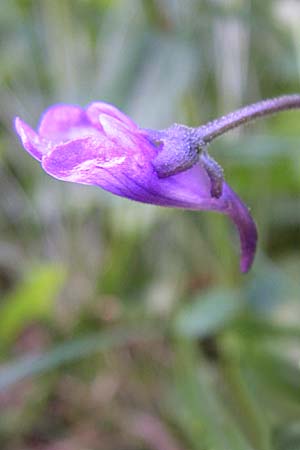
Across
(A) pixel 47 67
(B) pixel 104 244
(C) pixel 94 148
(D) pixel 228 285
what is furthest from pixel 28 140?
(A) pixel 47 67

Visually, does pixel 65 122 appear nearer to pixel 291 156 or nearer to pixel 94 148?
pixel 94 148

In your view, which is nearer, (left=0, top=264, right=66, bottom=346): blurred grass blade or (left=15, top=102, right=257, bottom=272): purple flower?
(left=15, top=102, right=257, bottom=272): purple flower

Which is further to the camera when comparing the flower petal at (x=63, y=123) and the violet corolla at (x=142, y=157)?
the flower petal at (x=63, y=123)

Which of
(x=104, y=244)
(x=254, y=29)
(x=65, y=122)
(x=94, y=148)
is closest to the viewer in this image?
(x=94, y=148)

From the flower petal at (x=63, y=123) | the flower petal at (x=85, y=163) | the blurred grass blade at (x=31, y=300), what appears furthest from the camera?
the blurred grass blade at (x=31, y=300)

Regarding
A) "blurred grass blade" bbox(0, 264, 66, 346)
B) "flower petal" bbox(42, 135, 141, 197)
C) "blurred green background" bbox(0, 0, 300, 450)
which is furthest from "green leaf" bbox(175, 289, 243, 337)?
"flower petal" bbox(42, 135, 141, 197)

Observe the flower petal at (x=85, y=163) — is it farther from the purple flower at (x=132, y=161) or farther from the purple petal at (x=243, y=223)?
the purple petal at (x=243, y=223)

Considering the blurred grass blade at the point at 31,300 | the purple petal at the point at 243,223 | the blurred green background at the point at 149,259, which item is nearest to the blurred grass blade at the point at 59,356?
the blurred green background at the point at 149,259

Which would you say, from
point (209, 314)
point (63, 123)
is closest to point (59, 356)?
point (209, 314)

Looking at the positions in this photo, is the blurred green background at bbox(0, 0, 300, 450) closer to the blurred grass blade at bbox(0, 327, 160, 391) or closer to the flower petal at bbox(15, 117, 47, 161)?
the blurred grass blade at bbox(0, 327, 160, 391)
